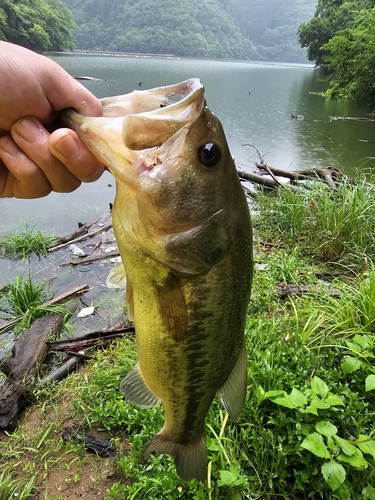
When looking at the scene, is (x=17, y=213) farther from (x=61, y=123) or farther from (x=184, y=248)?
(x=184, y=248)

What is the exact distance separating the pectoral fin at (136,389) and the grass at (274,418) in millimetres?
1048

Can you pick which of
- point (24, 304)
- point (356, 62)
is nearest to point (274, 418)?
point (24, 304)

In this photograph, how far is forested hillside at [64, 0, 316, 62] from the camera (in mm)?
103875

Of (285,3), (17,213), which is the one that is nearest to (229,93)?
(17,213)

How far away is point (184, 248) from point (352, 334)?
3.02 m

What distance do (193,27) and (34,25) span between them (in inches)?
3018

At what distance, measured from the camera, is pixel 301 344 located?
366 cm

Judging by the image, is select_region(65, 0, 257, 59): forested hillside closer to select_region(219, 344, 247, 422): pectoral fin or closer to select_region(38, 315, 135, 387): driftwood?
select_region(38, 315, 135, 387): driftwood

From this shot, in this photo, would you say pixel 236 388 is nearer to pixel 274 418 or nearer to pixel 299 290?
pixel 274 418

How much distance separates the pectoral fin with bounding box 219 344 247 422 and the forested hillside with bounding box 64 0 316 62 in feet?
370

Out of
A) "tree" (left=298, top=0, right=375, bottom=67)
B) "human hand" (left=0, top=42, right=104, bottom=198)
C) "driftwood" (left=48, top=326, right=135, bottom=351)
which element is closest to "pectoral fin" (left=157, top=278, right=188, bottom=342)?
"human hand" (left=0, top=42, right=104, bottom=198)

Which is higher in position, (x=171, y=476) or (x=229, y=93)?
(x=171, y=476)

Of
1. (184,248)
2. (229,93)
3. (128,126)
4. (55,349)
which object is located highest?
(128,126)

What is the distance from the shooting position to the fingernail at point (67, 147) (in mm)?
1540
